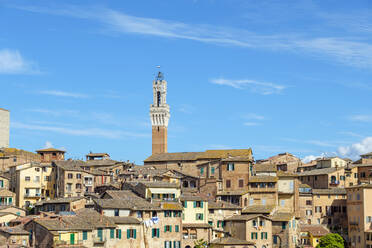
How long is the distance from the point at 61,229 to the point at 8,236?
774 centimetres

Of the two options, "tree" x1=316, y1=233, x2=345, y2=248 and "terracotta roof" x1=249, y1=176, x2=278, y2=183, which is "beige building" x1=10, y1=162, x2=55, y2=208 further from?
"tree" x1=316, y1=233, x2=345, y2=248

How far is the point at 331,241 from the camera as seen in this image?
9938cm

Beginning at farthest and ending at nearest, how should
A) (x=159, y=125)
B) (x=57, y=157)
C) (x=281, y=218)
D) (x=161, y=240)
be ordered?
1. (x=159, y=125)
2. (x=57, y=157)
3. (x=281, y=218)
4. (x=161, y=240)

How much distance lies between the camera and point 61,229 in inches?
3054

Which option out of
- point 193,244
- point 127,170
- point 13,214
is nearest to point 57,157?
point 127,170

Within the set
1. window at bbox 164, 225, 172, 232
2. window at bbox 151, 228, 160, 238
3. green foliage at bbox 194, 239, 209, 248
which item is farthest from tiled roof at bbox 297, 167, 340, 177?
window at bbox 151, 228, 160, 238

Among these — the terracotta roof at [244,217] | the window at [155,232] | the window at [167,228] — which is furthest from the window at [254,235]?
the window at [155,232]

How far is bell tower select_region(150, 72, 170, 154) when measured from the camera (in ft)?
534

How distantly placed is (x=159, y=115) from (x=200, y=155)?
50.6 meters

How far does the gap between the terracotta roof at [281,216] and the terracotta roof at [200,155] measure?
44.4 ft

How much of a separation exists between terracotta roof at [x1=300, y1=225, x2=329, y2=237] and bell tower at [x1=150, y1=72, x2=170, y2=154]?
61.2 m

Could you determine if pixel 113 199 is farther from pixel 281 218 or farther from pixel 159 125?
pixel 159 125

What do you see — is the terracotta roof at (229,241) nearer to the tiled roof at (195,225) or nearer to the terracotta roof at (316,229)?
the tiled roof at (195,225)

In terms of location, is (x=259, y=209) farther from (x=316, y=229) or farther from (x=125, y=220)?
(x=125, y=220)
